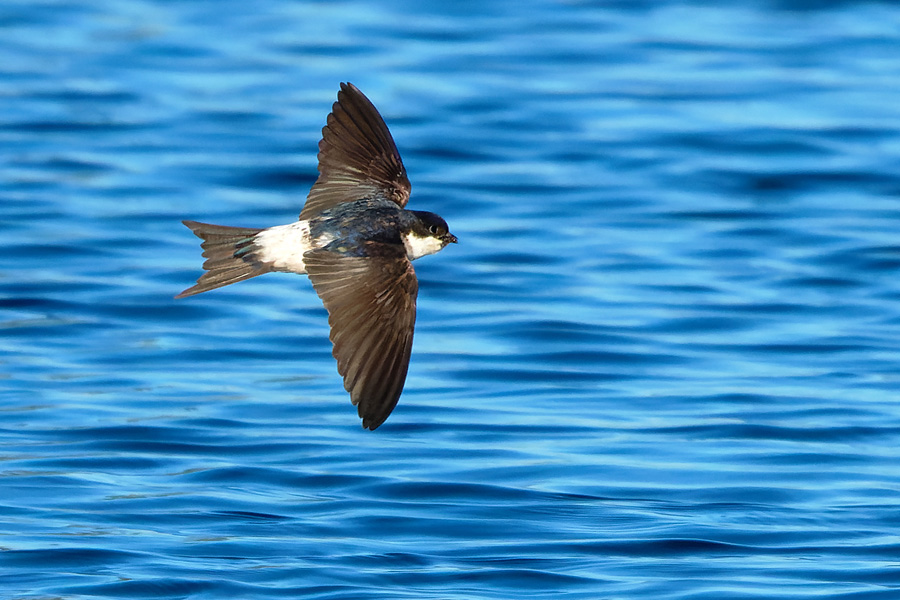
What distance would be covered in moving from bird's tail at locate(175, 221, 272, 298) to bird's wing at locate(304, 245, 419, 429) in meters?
0.23

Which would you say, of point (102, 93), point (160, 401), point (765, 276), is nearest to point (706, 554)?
point (160, 401)

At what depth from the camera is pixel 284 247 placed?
516cm

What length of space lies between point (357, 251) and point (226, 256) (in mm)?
477

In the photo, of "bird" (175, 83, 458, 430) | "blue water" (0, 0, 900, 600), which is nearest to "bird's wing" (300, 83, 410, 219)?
"bird" (175, 83, 458, 430)

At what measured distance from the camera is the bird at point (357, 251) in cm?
489

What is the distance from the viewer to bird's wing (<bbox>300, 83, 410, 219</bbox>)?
5.55 metres

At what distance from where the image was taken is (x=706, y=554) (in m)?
6.23

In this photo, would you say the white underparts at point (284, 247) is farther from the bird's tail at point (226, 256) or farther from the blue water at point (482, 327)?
the blue water at point (482, 327)

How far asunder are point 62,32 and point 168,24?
104 centimetres

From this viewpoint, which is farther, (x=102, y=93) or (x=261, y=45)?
(x=261, y=45)

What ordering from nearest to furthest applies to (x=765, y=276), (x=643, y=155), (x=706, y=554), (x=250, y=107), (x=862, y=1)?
1. (x=706, y=554)
2. (x=765, y=276)
3. (x=643, y=155)
4. (x=250, y=107)
5. (x=862, y=1)

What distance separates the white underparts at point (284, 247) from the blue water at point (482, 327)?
4.24 ft

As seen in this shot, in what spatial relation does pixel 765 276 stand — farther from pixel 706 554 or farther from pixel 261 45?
pixel 261 45

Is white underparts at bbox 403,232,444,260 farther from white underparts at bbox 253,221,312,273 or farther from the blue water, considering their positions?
the blue water
